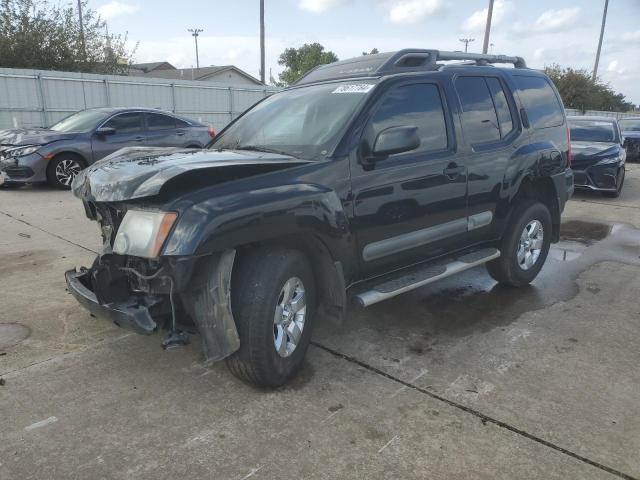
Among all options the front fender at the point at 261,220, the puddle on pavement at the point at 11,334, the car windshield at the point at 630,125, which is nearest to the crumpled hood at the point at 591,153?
the front fender at the point at 261,220

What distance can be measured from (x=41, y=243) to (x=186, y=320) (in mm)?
4158

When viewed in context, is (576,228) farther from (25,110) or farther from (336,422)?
(25,110)

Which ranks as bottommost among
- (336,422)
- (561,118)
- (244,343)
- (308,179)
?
(336,422)

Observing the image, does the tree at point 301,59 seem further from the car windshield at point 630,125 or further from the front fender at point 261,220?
the front fender at point 261,220

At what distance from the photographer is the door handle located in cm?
405

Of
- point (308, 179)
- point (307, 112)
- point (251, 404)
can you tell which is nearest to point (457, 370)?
point (251, 404)

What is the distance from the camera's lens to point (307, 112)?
3.96 m

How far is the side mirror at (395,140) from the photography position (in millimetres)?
3420

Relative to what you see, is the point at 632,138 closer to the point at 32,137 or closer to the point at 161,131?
the point at 161,131

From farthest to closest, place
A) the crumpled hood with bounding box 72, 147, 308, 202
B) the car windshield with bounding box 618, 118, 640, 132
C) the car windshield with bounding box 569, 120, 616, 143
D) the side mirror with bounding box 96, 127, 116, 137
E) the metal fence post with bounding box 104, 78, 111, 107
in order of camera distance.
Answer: the car windshield with bounding box 618, 118, 640, 132 < the metal fence post with bounding box 104, 78, 111, 107 < the car windshield with bounding box 569, 120, 616, 143 < the side mirror with bounding box 96, 127, 116, 137 < the crumpled hood with bounding box 72, 147, 308, 202

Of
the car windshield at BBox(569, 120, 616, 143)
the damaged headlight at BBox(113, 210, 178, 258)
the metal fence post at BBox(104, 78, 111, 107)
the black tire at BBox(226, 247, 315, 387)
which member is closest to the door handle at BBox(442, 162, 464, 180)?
the black tire at BBox(226, 247, 315, 387)

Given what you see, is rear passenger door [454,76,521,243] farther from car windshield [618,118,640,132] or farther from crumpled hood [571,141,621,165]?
car windshield [618,118,640,132]

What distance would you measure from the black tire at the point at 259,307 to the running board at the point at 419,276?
0.64 m

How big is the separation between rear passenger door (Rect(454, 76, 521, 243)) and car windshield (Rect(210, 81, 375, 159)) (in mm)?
1041
